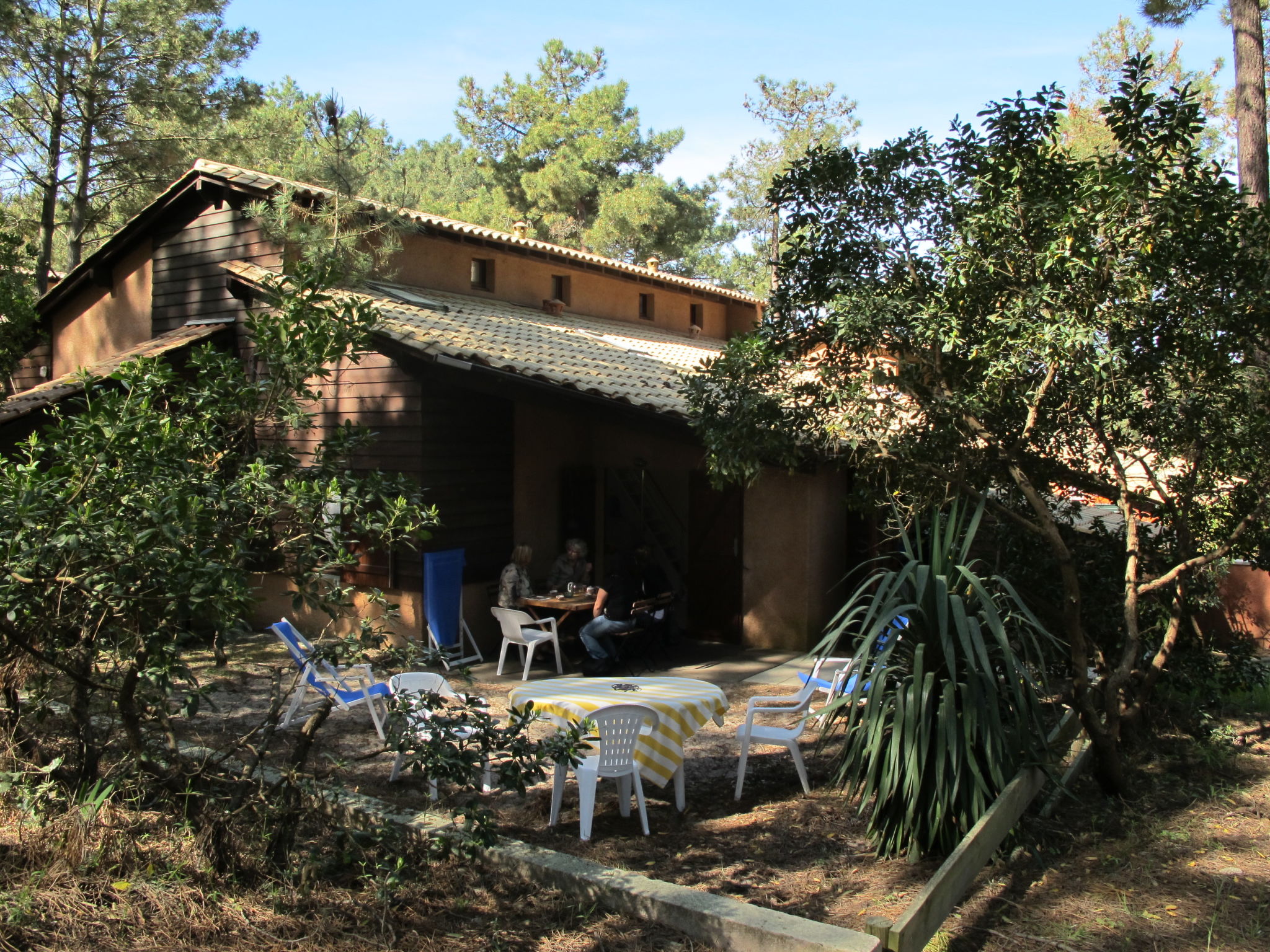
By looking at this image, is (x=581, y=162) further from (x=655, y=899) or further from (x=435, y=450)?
(x=655, y=899)

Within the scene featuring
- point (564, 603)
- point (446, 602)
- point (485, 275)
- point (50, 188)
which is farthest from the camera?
point (50, 188)

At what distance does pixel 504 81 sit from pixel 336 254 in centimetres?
2568

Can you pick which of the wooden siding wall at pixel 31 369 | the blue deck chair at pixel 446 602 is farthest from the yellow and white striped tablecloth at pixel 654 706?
the wooden siding wall at pixel 31 369

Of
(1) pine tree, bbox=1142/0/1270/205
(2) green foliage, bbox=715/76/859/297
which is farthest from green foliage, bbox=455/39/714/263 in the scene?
(1) pine tree, bbox=1142/0/1270/205

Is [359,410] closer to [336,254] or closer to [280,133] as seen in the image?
[336,254]

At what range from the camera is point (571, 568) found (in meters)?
10.4

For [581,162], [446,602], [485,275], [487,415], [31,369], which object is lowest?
[446,602]

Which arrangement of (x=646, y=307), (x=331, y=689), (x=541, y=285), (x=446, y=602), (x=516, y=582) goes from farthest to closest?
(x=646, y=307), (x=541, y=285), (x=446, y=602), (x=516, y=582), (x=331, y=689)

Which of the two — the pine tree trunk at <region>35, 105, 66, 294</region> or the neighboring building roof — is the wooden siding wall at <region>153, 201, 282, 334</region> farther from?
the pine tree trunk at <region>35, 105, 66, 294</region>

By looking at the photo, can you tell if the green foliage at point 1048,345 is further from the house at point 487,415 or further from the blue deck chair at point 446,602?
Result: the blue deck chair at point 446,602

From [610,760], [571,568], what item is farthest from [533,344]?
[610,760]

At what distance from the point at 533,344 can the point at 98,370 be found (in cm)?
489

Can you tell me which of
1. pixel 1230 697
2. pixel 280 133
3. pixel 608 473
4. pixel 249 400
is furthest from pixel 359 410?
pixel 280 133

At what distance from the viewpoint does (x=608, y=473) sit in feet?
39.3
